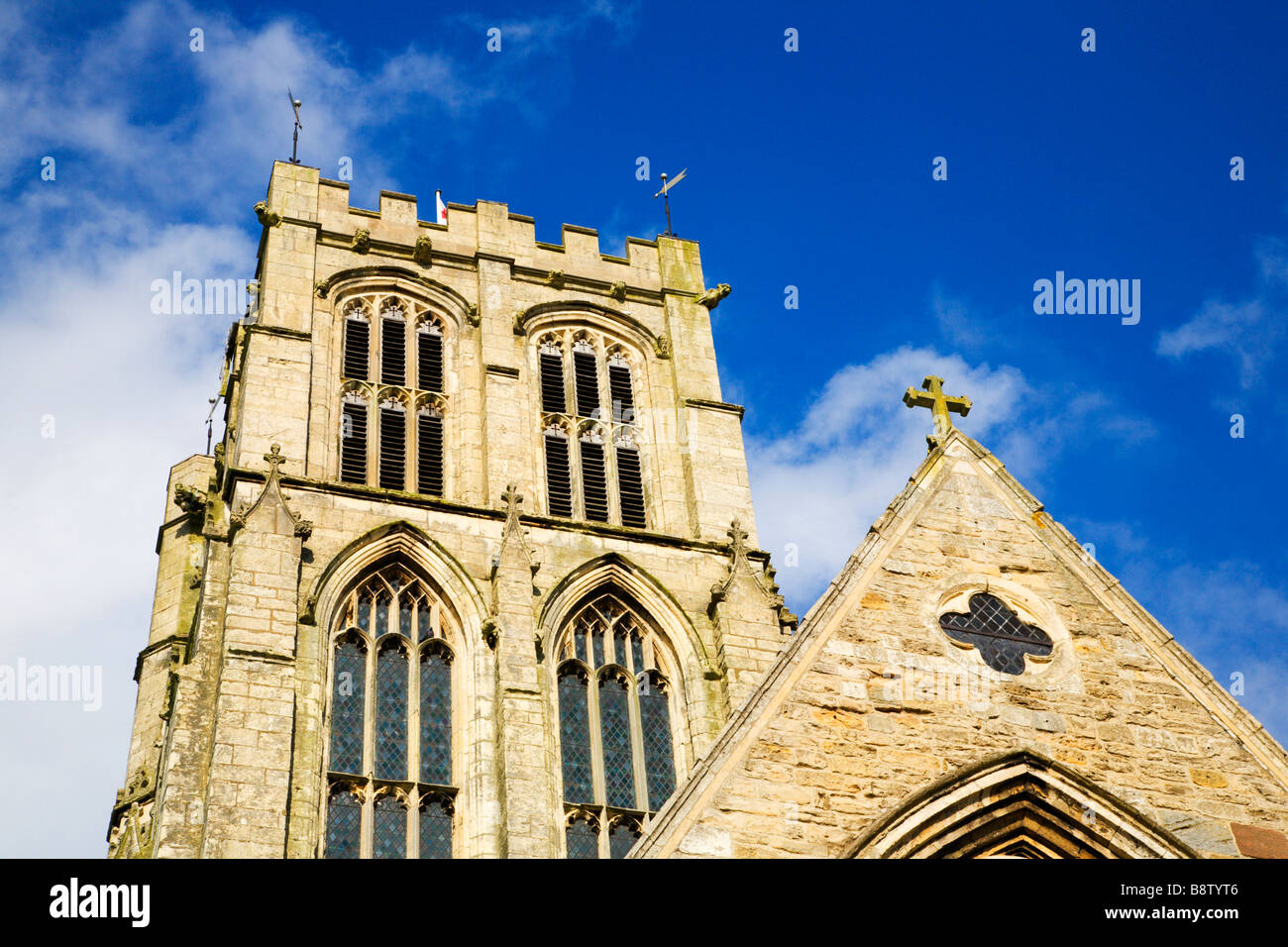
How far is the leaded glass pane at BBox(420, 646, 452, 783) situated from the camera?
23031mm

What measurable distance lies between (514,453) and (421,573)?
279cm

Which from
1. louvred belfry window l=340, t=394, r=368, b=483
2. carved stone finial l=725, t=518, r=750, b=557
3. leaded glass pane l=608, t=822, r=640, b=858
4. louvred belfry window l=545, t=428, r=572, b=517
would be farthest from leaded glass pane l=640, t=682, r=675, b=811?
louvred belfry window l=340, t=394, r=368, b=483

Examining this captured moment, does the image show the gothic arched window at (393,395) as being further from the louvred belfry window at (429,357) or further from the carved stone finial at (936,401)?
the carved stone finial at (936,401)

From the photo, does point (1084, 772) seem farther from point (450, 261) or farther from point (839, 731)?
point (450, 261)

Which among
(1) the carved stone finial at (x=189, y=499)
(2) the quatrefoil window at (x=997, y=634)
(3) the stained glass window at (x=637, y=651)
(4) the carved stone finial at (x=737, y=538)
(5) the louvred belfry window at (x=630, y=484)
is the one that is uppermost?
(1) the carved stone finial at (x=189, y=499)

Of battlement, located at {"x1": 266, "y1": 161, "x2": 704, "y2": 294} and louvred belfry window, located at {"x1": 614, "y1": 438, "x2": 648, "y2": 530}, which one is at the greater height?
battlement, located at {"x1": 266, "y1": 161, "x2": 704, "y2": 294}

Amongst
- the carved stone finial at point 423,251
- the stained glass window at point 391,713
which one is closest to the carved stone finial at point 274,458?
the stained glass window at point 391,713

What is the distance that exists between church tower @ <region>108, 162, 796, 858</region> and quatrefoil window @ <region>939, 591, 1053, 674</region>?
967cm

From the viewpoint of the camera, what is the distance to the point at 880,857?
38.6ft

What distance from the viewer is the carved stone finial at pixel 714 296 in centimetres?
3119

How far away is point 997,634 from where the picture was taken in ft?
43.5

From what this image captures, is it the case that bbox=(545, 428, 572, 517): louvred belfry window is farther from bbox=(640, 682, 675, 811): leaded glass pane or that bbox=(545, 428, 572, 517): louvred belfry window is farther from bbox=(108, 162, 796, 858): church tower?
bbox=(640, 682, 675, 811): leaded glass pane

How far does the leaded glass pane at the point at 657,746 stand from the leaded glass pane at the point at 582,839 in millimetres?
853
